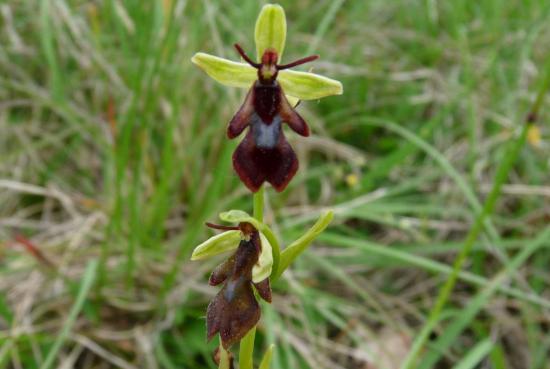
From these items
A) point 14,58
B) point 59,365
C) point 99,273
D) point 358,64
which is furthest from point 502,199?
point 14,58

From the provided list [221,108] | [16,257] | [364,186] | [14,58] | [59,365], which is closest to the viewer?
[59,365]

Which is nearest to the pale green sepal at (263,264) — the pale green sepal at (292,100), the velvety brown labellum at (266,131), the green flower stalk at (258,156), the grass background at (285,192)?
the green flower stalk at (258,156)

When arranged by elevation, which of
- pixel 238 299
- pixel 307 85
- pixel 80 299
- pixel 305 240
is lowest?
pixel 80 299

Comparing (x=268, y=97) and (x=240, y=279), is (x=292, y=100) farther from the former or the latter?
(x=240, y=279)

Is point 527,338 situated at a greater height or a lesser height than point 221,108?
lesser

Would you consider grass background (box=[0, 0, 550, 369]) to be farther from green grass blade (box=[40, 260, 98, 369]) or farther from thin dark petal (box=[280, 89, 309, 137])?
thin dark petal (box=[280, 89, 309, 137])

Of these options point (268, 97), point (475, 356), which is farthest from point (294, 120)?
point (475, 356)

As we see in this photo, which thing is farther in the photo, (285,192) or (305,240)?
(285,192)

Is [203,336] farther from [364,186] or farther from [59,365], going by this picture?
[364,186]
